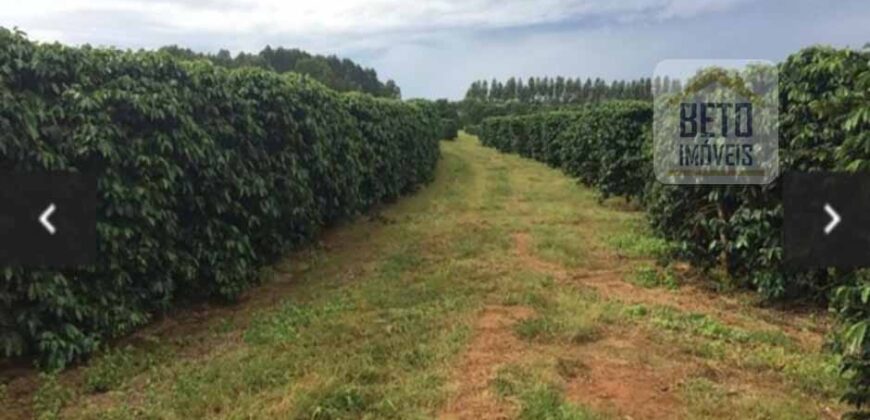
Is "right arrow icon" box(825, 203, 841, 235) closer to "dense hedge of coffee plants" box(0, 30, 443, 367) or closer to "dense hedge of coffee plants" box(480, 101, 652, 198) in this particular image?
"dense hedge of coffee plants" box(0, 30, 443, 367)

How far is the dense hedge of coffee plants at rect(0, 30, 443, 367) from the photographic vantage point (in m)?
3.86

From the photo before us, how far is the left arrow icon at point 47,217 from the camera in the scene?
400 centimetres

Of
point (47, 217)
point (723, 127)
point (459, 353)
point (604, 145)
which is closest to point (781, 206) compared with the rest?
point (723, 127)

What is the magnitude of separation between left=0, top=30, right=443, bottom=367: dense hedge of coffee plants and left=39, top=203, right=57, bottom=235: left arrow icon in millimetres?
259

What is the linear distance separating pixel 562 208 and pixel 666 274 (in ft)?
17.5

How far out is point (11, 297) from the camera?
12.2ft

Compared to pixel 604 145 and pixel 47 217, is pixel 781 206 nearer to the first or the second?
pixel 47 217

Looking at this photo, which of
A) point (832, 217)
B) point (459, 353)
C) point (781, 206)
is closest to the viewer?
point (832, 217)

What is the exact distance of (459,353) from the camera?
435 cm

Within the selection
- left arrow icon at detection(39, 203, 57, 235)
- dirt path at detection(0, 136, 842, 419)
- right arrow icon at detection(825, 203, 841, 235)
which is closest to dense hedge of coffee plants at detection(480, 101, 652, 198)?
dirt path at detection(0, 136, 842, 419)

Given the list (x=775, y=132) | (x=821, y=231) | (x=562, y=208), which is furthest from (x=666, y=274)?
(x=562, y=208)

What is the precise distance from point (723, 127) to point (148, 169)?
5.36 m

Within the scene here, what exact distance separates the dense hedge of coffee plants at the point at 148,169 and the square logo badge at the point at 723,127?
426 centimetres

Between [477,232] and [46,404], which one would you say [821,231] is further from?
[477,232]
